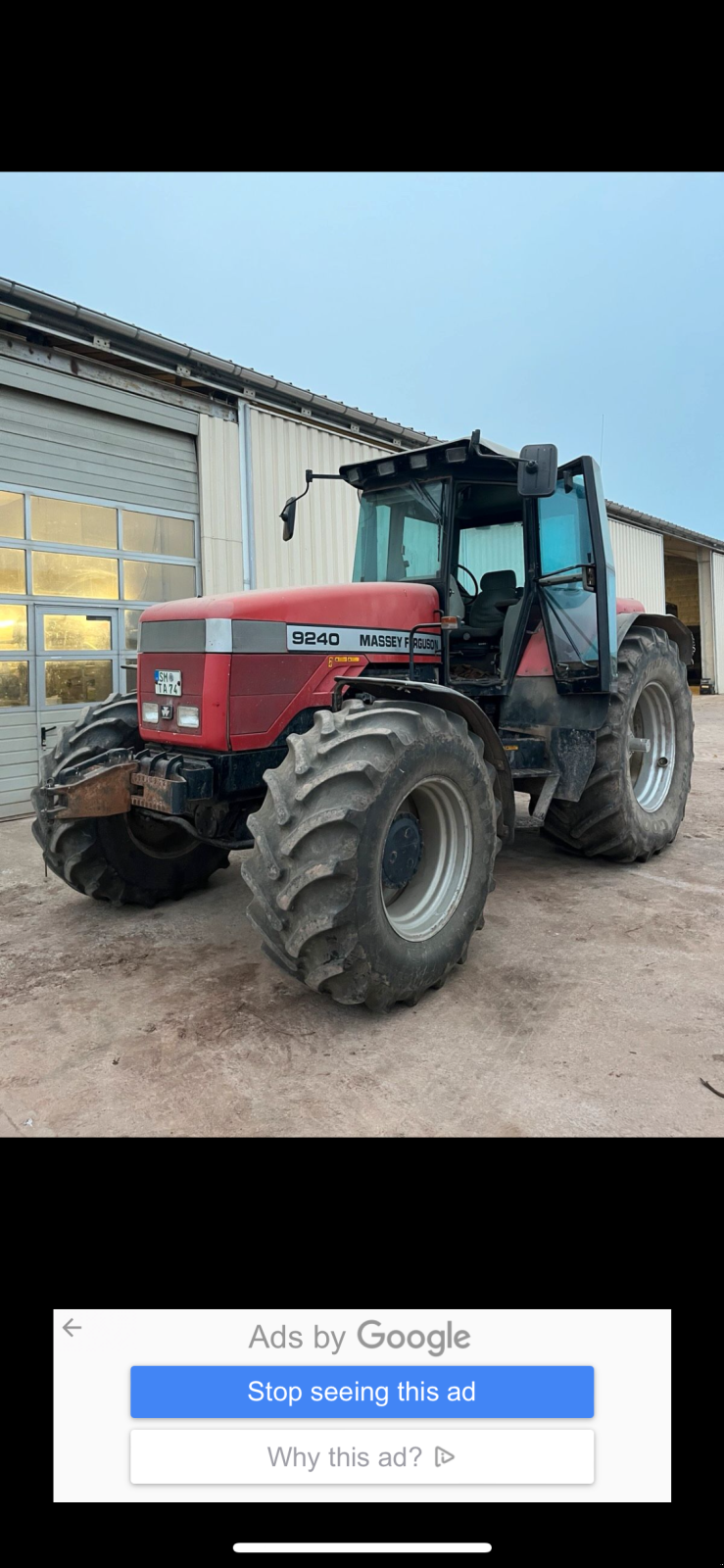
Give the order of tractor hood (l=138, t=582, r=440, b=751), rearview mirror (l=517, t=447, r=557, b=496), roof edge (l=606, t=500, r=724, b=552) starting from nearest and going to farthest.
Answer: tractor hood (l=138, t=582, r=440, b=751) < rearview mirror (l=517, t=447, r=557, b=496) < roof edge (l=606, t=500, r=724, b=552)

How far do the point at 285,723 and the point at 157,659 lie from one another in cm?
69

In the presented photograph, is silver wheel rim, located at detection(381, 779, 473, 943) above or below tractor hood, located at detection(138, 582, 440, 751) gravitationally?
below

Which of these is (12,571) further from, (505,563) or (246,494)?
(505,563)

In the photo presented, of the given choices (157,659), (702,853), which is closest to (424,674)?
(157,659)

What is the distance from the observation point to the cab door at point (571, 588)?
16.1 ft

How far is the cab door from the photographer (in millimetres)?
4922

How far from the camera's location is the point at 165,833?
476 centimetres

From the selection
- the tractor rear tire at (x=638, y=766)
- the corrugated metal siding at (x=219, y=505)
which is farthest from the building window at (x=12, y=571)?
the tractor rear tire at (x=638, y=766)

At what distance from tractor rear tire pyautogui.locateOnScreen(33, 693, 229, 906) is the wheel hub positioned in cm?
158

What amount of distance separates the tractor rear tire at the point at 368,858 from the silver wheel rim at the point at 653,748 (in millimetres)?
2711

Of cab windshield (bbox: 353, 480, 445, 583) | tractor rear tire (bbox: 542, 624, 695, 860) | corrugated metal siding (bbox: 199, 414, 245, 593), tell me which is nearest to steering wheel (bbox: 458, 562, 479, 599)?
cab windshield (bbox: 353, 480, 445, 583)

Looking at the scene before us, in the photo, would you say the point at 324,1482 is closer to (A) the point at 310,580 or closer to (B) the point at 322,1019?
(B) the point at 322,1019

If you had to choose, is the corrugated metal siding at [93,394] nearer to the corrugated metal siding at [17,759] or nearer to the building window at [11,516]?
the building window at [11,516]

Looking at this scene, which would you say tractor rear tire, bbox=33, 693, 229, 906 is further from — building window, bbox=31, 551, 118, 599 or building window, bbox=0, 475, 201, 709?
Result: building window, bbox=31, 551, 118, 599
